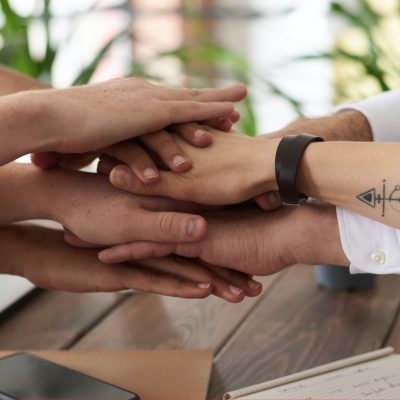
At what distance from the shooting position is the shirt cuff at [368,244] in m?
1.08

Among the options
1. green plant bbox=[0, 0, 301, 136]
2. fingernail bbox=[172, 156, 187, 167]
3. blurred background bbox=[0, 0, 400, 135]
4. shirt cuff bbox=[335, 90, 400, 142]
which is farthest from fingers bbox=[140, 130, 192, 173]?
blurred background bbox=[0, 0, 400, 135]

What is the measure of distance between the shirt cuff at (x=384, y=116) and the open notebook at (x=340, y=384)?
475 mm

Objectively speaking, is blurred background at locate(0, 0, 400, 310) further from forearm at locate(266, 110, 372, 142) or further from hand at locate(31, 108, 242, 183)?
hand at locate(31, 108, 242, 183)

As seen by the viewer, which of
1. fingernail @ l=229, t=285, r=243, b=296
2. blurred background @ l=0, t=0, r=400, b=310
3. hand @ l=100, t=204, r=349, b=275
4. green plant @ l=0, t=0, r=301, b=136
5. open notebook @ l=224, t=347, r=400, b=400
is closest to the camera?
open notebook @ l=224, t=347, r=400, b=400

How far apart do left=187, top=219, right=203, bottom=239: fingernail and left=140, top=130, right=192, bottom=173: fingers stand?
8 centimetres

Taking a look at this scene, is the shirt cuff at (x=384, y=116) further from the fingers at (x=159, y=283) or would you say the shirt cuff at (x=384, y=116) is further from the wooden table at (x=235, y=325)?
the fingers at (x=159, y=283)

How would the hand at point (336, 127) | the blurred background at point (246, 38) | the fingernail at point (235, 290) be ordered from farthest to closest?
the blurred background at point (246, 38) → the hand at point (336, 127) → the fingernail at point (235, 290)

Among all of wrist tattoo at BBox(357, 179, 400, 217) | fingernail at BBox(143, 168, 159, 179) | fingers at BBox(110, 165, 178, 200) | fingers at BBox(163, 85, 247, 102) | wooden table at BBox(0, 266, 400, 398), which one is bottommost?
wooden table at BBox(0, 266, 400, 398)

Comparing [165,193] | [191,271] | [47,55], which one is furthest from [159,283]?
[47,55]

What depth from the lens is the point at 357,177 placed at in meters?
1.08

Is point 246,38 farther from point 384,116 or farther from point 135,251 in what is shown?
point 135,251

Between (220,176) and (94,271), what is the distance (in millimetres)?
291

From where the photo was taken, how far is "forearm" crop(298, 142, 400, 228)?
41.8 inches

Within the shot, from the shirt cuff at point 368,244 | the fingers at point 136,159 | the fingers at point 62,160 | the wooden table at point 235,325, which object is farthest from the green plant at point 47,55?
the shirt cuff at point 368,244
